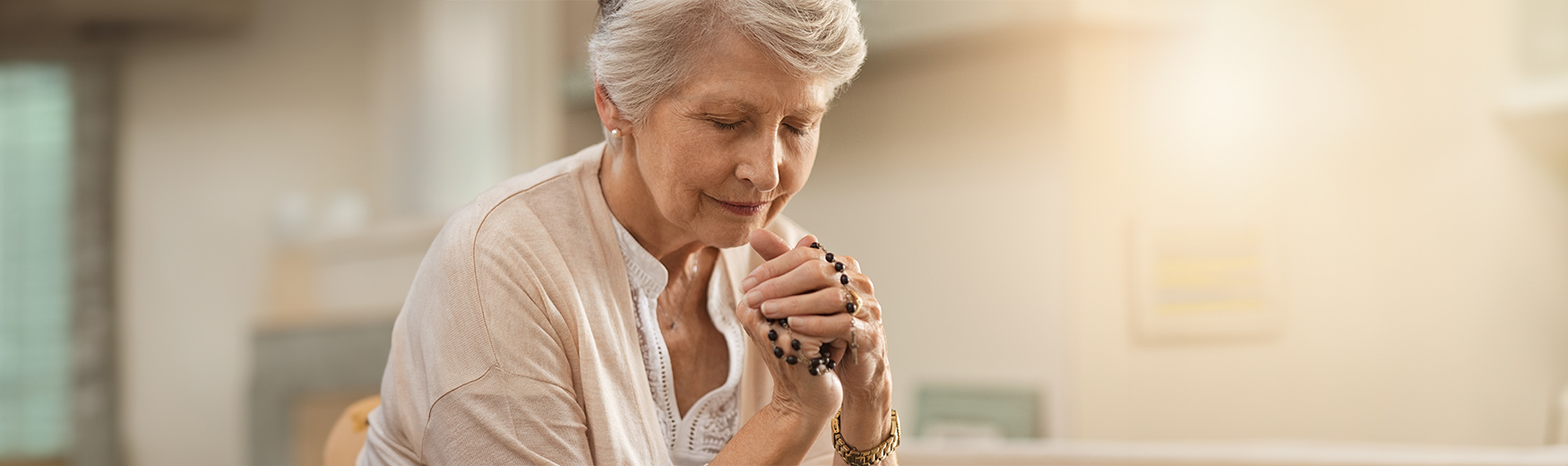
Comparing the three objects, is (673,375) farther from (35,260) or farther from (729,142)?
(35,260)

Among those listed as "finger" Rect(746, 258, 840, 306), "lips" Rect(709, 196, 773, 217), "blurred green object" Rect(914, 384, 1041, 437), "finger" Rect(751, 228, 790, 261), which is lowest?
"blurred green object" Rect(914, 384, 1041, 437)

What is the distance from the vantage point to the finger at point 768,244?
945 millimetres

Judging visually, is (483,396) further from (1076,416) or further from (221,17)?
(221,17)

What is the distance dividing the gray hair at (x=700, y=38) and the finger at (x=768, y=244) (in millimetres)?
137

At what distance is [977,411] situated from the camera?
3.38 meters

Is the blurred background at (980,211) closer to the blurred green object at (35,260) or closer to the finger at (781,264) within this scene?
the blurred green object at (35,260)

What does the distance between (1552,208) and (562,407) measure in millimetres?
2752

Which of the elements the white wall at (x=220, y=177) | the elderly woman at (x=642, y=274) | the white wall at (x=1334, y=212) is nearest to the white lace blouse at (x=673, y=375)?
the elderly woman at (x=642, y=274)

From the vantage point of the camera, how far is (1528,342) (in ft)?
9.11

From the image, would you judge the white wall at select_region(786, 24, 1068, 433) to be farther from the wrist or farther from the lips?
the lips

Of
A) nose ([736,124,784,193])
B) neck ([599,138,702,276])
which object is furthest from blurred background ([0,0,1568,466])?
nose ([736,124,784,193])

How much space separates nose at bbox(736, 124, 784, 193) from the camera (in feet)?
3.08

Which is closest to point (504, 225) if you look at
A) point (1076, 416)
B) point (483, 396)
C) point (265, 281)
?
point (483, 396)

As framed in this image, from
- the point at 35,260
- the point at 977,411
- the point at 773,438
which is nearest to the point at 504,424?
the point at 773,438
